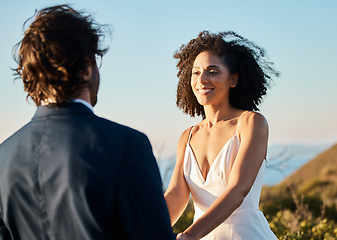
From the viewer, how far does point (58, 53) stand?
6.24 feet

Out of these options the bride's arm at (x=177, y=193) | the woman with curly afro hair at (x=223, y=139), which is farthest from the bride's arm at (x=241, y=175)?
the bride's arm at (x=177, y=193)

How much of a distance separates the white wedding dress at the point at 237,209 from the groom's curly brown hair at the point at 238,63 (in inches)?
17.0

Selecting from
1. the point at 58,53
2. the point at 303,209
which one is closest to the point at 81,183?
the point at 58,53

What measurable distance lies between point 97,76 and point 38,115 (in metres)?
0.30

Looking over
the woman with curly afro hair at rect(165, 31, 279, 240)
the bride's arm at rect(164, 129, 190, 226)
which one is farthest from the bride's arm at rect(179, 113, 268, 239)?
the bride's arm at rect(164, 129, 190, 226)

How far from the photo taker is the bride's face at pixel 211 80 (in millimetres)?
3330

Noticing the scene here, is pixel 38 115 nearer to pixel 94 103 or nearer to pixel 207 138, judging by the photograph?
pixel 94 103

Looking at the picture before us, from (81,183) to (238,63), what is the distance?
202cm

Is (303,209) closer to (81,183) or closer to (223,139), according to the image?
(223,139)

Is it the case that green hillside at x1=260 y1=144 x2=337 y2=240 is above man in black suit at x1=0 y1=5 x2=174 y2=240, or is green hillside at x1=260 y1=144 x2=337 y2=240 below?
below

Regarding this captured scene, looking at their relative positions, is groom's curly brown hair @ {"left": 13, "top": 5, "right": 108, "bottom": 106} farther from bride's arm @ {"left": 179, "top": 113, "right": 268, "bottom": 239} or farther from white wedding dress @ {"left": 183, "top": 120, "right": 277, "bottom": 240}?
white wedding dress @ {"left": 183, "top": 120, "right": 277, "bottom": 240}

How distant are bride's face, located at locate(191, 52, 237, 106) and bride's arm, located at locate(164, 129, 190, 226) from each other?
0.48m

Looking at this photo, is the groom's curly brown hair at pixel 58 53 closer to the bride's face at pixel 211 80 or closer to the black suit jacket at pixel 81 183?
the black suit jacket at pixel 81 183

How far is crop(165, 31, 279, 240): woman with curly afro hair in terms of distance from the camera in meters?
3.00
